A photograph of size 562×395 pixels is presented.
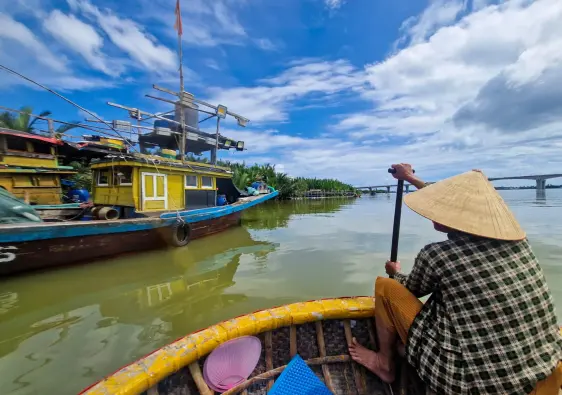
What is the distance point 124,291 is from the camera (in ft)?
15.4

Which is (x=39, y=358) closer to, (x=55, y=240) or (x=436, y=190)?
(x=55, y=240)

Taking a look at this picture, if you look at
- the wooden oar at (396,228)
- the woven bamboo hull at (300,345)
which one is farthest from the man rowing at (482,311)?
the wooden oar at (396,228)

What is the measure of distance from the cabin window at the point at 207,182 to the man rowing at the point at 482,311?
8310 mm

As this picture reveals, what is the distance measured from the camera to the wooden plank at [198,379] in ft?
5.33

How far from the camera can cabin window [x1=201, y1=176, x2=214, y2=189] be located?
30.1 feet

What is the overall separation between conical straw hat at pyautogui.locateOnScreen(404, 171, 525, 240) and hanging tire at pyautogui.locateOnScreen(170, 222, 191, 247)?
6.48 m

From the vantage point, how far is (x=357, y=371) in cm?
204

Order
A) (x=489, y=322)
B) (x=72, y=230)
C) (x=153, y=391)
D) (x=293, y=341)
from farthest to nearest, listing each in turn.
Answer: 1. (x=72, y=230)
2. (x=293, y=341)
3. (x=153, y=391)
4. (x=489, y=322)

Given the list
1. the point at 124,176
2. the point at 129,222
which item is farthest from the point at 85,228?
the point at 124,176

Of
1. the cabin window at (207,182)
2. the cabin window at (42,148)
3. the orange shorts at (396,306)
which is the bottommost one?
the orange shorts at (396,306)

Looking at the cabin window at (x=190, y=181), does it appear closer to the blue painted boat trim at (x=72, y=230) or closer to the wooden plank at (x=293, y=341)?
the blue painted boat trim at (x=72, y=230)

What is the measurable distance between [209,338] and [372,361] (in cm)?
109

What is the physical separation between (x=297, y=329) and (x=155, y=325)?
2.40 m

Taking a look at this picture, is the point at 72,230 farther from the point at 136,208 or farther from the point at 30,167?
the point at 30,167
